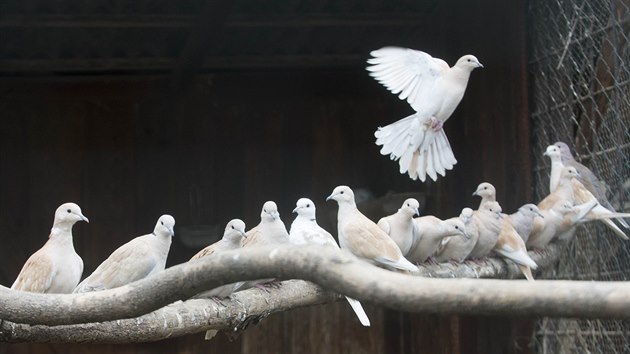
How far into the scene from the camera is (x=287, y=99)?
725 cm

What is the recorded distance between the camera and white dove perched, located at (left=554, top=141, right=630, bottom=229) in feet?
17.0

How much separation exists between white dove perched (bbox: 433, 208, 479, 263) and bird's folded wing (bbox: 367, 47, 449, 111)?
64 centimetres

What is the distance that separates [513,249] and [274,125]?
264 centimetres

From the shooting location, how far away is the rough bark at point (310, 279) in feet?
6.31

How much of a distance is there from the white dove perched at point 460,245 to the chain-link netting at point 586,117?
2.65ft

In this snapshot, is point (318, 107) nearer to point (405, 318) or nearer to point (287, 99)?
point (287, 99)

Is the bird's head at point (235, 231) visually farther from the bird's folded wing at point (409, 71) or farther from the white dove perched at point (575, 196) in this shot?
the white dove perched at point (575, 196)

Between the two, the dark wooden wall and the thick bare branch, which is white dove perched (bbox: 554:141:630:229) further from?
the thick bare branch

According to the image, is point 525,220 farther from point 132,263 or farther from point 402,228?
point 132,263

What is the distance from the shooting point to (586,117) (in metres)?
5.47

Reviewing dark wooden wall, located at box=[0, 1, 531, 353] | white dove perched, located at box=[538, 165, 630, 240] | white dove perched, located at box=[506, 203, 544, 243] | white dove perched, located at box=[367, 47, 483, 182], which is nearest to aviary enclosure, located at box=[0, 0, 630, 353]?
dark wooden wall, located at box=[0, 1, 531, 353]

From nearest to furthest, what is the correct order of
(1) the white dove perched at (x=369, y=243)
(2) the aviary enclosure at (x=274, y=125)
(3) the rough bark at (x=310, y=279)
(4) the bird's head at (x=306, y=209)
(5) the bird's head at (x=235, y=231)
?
(3) the rough bark at (x=310, y=279) < (5) the bird's head at (x=235, y=231) < (1) the white dove perched at (x=369, y=243) < (4) the bird's head at (x=306, y=209) < (2) the aviary enclosure at (x=274, y=125)

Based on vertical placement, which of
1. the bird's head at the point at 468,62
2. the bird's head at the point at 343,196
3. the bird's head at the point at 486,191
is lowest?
the bird's head at the point at 343,196

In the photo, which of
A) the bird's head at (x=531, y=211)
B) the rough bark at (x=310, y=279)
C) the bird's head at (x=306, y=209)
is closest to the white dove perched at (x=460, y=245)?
the bird's head at (x=531, y=211)
